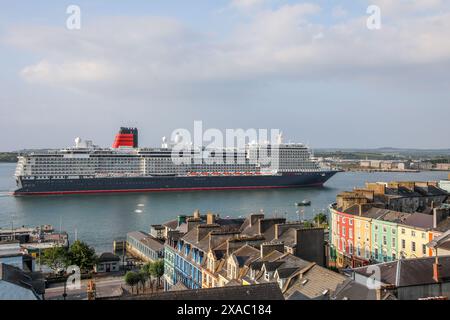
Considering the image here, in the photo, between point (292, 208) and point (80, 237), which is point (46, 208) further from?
point (292, 208)

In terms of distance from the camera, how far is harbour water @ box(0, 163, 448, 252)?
125 feet

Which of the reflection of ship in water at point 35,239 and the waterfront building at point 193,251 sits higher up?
the waterfront building at point 193,251

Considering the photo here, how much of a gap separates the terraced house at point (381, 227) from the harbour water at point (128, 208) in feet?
47.7

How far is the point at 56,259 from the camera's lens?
2334 cm

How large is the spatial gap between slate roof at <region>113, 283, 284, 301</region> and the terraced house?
10.6m

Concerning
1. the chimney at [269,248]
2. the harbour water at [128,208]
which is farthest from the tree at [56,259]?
the chimney at [269,248]

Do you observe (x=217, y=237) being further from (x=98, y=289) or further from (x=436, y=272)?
(x=98, y=289)

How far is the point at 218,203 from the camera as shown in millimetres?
54844

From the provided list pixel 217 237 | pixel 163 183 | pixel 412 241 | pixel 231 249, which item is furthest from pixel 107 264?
pixel 163 183

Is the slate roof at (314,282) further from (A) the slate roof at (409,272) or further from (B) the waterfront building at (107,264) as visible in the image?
(B) the waterfront building at (107,264)

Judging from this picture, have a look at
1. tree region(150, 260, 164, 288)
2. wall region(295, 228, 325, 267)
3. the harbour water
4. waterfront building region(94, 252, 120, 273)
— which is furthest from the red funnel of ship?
wall region(295, 228, 325, 267)

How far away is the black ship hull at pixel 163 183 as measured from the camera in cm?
6329
